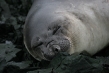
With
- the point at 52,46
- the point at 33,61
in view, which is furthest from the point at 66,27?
the point at 33,61

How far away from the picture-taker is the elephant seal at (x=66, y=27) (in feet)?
9.31

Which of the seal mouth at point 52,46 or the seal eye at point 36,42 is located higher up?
the seal mouth at point 52,46

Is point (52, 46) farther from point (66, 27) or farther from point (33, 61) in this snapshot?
point (33, 61)

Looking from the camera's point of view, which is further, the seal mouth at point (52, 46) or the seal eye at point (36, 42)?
the seal eye at point (36, 42)

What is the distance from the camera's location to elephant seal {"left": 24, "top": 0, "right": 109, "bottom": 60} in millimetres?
2838

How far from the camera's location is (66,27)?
2928 mm

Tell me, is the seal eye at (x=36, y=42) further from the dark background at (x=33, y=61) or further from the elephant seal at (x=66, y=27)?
the dark background at (x=33, y=61)

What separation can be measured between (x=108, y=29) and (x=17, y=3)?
2.28m

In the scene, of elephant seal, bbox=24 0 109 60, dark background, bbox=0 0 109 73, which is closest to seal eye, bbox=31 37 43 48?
elephant seal, bbox=24 0 109 60

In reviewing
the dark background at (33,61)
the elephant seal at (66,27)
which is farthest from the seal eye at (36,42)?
the dark background at (33,61)

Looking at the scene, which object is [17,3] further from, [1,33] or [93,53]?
[93,53]

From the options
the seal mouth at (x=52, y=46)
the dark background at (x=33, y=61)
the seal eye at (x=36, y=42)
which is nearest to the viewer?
the dark background at (x=33, y=61)

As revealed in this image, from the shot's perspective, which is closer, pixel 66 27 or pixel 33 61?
pixel 66 27

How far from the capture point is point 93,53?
10.4ft
